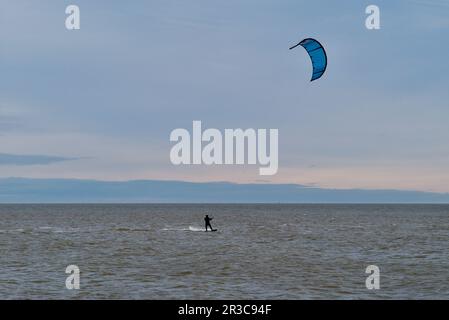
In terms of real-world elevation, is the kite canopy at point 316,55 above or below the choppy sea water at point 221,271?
above

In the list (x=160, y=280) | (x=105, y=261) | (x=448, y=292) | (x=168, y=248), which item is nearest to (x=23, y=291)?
(x=160, y=280)

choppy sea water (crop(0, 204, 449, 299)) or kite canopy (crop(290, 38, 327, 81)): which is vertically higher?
kite canopy (crop(290, 38, 327, 81))

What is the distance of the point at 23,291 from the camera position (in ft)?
71.1

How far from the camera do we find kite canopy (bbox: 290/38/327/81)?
2188 centimetres

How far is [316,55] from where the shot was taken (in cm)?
2264

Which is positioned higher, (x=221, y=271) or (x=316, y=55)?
(x=316, y=55)

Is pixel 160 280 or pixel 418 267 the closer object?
pixel 160 280

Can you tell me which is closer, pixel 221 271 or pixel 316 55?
pixel 316 55

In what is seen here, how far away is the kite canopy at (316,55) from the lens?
71.8 feet
